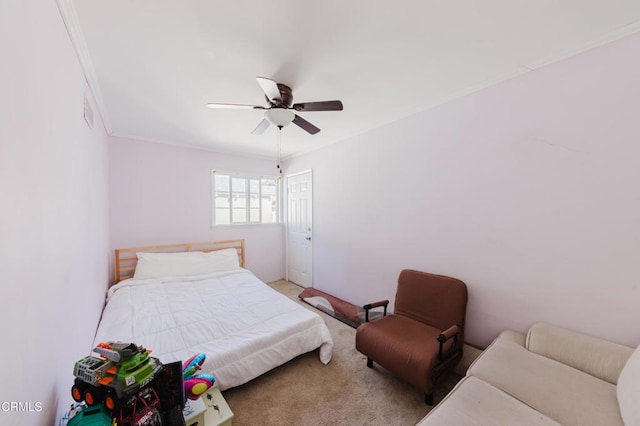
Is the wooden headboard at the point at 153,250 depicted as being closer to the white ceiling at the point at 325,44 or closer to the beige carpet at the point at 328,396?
the white ceiling at the point at 325,44

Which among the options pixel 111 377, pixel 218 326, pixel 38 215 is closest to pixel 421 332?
pixel 218 326

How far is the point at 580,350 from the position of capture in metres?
1.40

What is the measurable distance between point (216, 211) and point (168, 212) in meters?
0.70

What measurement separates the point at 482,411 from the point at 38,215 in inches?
84.4

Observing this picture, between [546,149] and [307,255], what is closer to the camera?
[546,149]

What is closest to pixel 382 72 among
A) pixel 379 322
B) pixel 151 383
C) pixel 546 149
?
pixel 546 149

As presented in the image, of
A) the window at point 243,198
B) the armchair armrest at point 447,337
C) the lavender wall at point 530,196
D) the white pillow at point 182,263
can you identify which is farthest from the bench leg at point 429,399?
the window at point 243,198

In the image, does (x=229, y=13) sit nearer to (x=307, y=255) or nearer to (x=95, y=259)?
(x=95, y=259)

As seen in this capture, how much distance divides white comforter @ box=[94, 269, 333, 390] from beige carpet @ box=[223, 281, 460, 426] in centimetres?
15

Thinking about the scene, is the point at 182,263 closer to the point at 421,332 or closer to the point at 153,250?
the point at 153,250

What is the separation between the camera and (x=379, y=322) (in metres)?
2.10

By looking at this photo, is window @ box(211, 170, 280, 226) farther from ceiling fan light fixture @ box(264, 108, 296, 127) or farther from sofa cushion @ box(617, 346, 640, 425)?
sofa cushion @ box(617, 346, 640, 425)

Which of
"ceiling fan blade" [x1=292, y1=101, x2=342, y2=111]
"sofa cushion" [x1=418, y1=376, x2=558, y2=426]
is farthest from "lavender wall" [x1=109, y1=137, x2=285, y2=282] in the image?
"sofa cushion" [x1=418, y1=376, x2=558, y2=426]

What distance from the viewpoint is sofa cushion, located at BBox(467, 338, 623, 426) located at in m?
1.08
